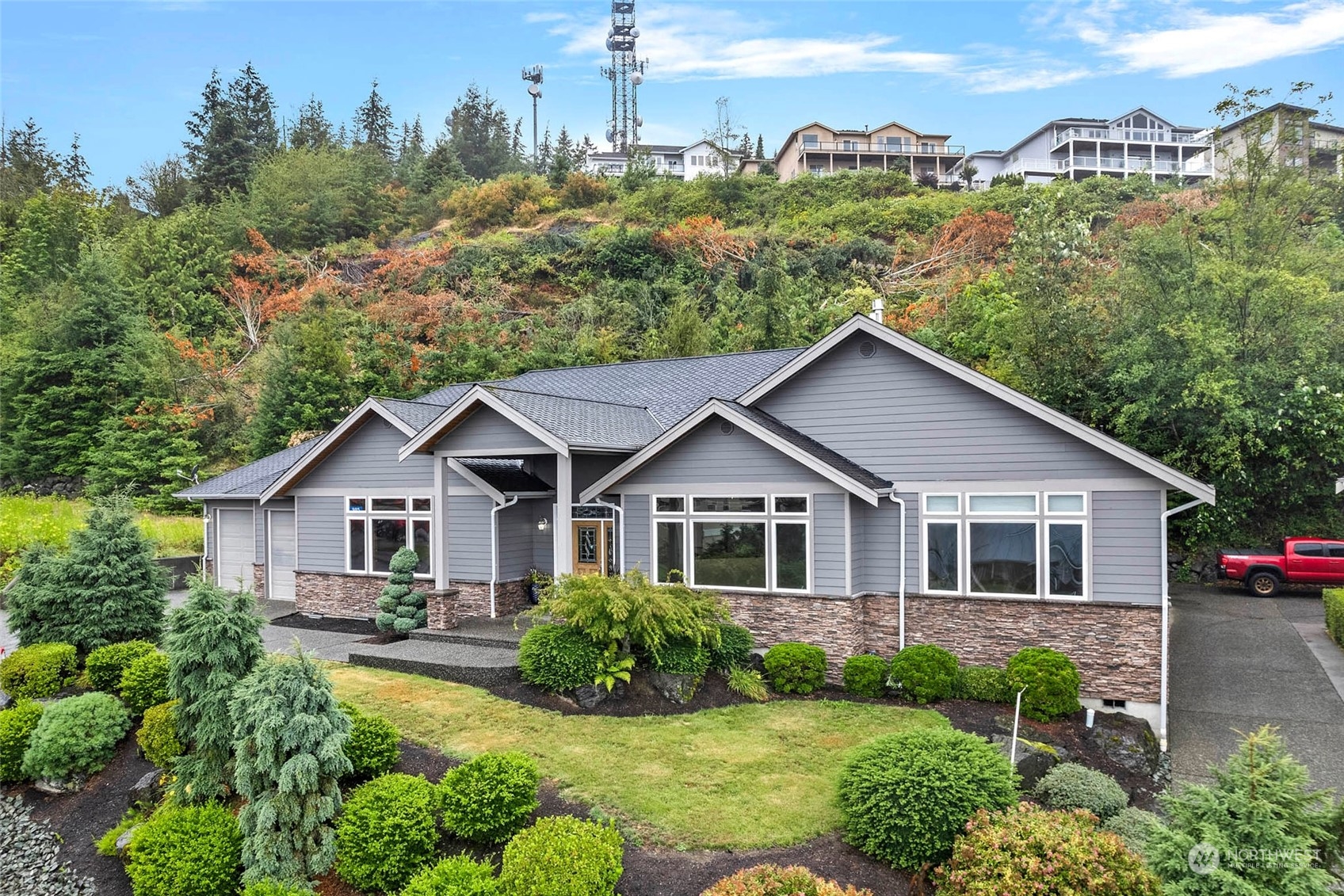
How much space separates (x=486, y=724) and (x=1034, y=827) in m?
6.29

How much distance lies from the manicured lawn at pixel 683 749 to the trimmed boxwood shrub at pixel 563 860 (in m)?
0.76

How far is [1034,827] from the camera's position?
6.29 meters

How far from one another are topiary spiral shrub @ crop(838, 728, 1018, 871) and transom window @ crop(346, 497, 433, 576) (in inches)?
426

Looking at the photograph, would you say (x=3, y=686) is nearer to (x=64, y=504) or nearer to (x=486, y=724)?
(x=486, y=724)

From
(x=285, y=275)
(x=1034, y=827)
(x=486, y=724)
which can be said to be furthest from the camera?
(x=285, y=275)

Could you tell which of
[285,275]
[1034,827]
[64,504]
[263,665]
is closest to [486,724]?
[263,665]

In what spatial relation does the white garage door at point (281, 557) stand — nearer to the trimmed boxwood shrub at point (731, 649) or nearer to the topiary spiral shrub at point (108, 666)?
the topiary spiral shrub at point (108, 666)

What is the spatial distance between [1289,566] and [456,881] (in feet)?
67.4

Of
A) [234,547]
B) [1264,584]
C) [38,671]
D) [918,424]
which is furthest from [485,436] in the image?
[1264,584]

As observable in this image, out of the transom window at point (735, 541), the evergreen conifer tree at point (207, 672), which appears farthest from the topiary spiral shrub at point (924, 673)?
the evergreen conifer tree at point (207, 672)

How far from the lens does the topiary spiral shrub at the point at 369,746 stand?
804 centimetres

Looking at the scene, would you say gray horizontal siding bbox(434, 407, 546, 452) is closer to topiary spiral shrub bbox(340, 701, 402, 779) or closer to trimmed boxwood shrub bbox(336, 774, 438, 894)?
topiary spiral shrub bbox(340, 701, 402, 779)

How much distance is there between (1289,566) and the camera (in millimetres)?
18734

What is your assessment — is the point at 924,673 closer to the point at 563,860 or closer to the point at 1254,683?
the point at 1254,683
